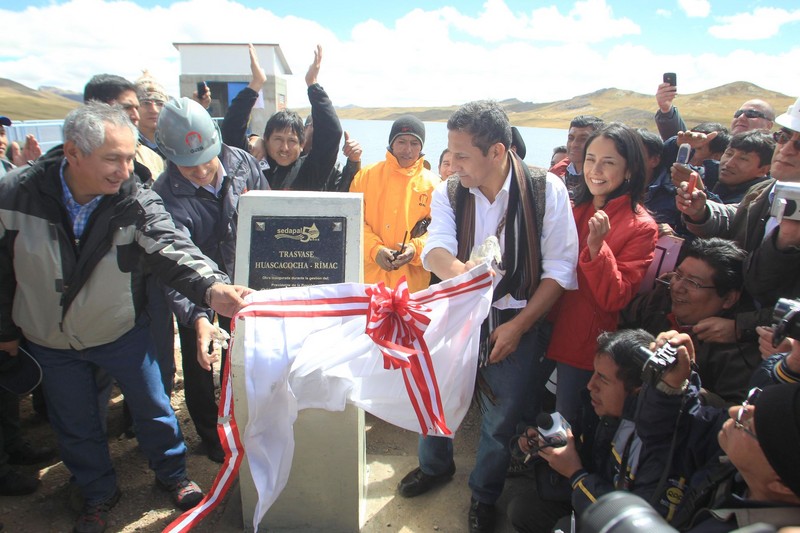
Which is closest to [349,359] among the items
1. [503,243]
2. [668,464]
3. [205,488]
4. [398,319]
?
[398,319]

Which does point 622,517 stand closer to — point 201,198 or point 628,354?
point 628,354

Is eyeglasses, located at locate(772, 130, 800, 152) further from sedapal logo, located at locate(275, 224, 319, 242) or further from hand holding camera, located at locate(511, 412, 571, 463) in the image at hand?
sedapal logo, located at locate(275, 224, 319, 242)

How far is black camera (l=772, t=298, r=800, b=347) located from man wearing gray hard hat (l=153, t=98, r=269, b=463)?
93.8 inches

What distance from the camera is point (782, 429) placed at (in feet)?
4.61

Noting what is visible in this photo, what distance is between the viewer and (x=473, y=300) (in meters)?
2.40

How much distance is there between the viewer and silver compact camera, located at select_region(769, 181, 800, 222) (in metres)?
2.22

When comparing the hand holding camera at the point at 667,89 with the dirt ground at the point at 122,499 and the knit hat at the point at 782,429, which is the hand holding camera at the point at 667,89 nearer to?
the knit hat at the point at 782,429

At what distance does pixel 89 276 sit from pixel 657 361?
261 cm

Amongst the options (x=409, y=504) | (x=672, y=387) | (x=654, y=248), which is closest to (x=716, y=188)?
(x=654, y=248)

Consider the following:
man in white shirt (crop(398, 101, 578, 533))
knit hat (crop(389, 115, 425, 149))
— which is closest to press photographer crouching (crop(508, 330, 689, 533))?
man in white shirt (crop(398, 101, 578, 533))

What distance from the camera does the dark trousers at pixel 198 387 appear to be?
3.31m

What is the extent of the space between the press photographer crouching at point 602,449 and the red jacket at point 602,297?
231 millimetres

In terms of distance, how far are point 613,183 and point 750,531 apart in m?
1.96

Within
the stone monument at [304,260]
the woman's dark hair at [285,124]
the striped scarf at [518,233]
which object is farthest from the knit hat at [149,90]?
the striped scarf at [518,233]
